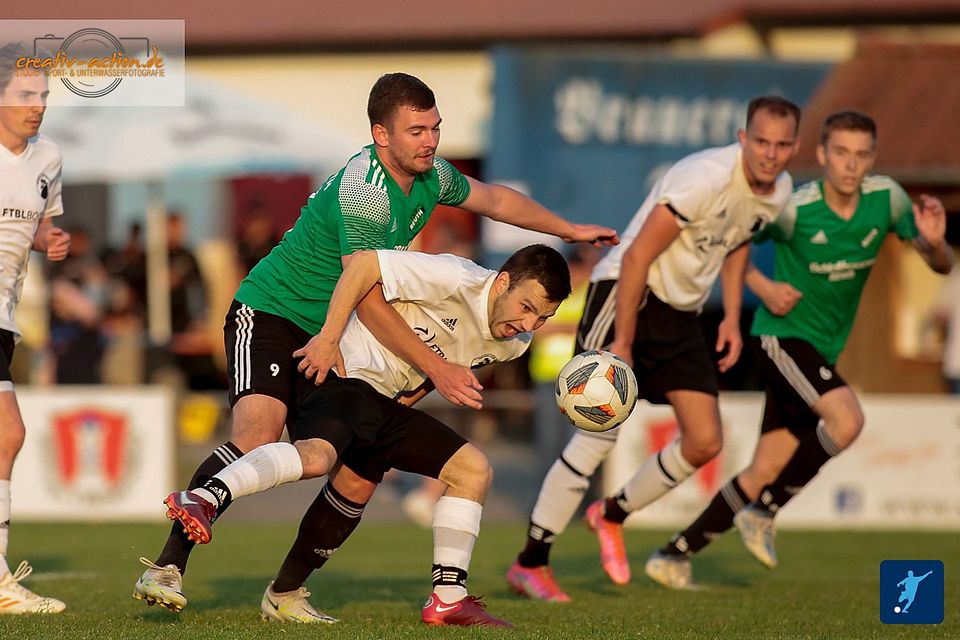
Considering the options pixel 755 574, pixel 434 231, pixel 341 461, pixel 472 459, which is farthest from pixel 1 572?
pixel 434 231

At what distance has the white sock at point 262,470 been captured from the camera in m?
5.88

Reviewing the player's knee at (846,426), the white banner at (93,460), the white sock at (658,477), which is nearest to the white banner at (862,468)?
the white banner at (93,460)

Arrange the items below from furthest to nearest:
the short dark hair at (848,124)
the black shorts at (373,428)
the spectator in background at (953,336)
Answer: the spectator in background at (953,336)
the short dark hair at (848,124)
the black shorts at (373,428)

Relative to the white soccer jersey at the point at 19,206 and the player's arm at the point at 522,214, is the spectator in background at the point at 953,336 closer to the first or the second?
the player's arm at the point at 522,214

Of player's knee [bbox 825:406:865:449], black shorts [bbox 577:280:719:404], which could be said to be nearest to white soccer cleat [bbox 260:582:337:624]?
black shorts [bbox 577:280:719:404]

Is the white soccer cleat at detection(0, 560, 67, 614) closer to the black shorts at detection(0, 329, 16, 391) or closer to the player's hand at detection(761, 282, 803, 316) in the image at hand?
the black shorts at detection(0, 329, 16, 391)

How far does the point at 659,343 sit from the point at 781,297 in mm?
902

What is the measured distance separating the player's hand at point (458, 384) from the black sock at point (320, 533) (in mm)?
882

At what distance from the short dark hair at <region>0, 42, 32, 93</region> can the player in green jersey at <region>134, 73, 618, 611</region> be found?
1469 mm

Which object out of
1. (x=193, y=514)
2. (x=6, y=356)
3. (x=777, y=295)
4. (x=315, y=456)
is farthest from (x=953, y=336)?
(x=193, y=514)

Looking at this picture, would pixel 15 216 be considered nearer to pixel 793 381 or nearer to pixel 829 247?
pixel 793 381

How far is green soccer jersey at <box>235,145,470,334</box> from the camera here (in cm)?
644

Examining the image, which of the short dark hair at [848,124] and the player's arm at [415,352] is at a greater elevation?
the short dark hair at [848,124]

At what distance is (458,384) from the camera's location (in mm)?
6129
